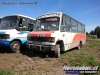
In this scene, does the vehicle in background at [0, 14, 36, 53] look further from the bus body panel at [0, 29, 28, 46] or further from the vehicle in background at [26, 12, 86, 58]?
the vehicle in background at [26, 12, 86, 58]

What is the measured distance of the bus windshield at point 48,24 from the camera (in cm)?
790

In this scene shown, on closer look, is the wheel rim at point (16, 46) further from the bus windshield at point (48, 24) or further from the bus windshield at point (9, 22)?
the bus windshield at point (48, 24)

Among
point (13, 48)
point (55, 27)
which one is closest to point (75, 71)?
point (55, 27)

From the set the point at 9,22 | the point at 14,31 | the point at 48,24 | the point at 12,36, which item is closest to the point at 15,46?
the point at 12,36

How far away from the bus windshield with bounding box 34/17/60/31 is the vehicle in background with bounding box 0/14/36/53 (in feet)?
4.61

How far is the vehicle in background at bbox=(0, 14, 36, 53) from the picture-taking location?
819cm

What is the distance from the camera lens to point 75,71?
17.0ft

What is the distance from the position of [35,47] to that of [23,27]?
263cm

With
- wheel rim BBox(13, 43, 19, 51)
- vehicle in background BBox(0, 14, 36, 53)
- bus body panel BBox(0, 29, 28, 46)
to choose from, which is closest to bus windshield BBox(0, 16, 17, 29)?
vehicle in background BBox(0, 14, 36, 53)

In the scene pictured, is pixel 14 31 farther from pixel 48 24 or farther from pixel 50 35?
pixel 50 35

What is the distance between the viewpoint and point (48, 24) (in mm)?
8125

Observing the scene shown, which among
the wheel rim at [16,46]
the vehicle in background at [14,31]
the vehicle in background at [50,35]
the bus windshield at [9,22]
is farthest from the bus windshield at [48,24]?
the wheel rim at [16,46]

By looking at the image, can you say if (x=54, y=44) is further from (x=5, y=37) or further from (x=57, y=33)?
(x=5, y=37)

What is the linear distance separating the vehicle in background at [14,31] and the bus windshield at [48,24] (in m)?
1.41
